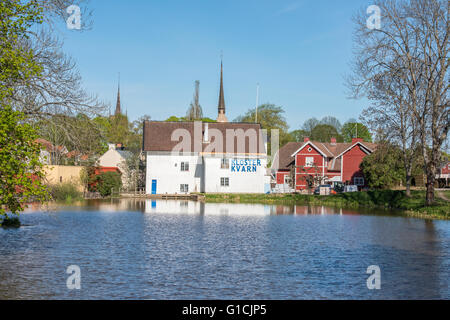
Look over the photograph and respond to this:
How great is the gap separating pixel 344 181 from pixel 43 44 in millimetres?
56765

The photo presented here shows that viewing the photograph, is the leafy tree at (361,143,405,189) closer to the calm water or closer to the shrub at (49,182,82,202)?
the calm water

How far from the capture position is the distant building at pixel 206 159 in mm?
54906

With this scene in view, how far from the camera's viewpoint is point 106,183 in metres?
53.7

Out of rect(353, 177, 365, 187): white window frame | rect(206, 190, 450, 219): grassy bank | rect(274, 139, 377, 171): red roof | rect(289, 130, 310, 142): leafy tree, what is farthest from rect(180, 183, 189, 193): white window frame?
rect(289, 130, 310, 142): leafy tree

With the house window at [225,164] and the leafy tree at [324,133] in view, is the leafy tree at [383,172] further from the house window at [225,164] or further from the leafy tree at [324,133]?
the leafy tree at [324,133]

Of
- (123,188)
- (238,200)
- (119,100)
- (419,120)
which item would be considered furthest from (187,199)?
(119,100)

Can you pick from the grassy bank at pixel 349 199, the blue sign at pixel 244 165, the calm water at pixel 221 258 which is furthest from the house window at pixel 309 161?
the calm water at pixel 221 258

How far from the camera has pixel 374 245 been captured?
22.1 meters

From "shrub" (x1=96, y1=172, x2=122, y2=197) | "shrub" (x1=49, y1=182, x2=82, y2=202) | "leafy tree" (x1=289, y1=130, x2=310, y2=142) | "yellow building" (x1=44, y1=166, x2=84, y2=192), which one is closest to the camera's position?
"shrub" (x1=49, y1=182, x2=82, y2=202)

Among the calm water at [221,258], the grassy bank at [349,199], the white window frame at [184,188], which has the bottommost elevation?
the calm water at [221,258]

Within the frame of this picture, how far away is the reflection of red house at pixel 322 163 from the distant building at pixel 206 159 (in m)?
9.93

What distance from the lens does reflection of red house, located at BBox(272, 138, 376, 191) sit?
6550 cm

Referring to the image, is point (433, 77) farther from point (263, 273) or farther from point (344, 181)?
point (344, 181)

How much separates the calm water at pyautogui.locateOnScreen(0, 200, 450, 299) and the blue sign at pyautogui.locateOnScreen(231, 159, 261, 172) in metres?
24.2
